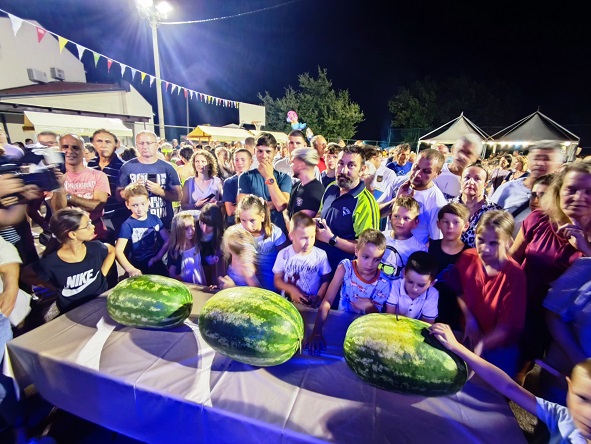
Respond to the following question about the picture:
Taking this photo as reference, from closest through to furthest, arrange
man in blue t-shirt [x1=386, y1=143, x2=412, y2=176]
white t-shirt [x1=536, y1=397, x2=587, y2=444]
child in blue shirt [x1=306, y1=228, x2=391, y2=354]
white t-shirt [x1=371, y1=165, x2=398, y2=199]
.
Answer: white t-shirt [x1=536, y1=397, x2=587, y2=444]
child in blue shirt [x1=306, y1=228, x2=391, y2=354]
white t-shirt [x1=371, y1=165, x2=398, y2=199]
man in blue t-shirt [x1=386, y1=143, x2=412, y2=176]

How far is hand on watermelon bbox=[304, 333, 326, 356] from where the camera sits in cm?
166

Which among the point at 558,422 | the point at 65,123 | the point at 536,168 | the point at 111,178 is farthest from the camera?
the point at 65,123

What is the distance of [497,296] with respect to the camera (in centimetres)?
180

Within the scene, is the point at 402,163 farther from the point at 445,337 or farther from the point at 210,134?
the point at 210,134

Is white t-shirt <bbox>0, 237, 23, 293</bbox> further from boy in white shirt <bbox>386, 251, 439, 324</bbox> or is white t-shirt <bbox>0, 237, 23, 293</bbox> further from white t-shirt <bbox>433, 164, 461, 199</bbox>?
white t-shirt <bbox>433, 164, 461, 199</bbox>

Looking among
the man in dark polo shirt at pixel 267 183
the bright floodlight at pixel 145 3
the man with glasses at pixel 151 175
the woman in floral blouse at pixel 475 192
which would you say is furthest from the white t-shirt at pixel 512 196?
the bright floodlight at pixel 145 3

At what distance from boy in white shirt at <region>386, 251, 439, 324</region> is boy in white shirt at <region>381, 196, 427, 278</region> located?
0.30 meters

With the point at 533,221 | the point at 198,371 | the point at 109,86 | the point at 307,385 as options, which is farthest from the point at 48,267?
the point at 109,86

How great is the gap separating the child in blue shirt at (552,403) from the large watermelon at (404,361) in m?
0.05

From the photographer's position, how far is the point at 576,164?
181 centimetres

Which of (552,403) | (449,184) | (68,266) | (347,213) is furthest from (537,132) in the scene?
(68,266)

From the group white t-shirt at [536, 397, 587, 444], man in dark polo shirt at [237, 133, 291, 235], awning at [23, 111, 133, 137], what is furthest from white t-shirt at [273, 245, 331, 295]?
awning at [23, 111, 133, 137]

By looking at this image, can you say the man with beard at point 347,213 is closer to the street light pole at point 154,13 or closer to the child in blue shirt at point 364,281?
the child in blue shirt at point 364,281

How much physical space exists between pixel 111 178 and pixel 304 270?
9.50 ft
